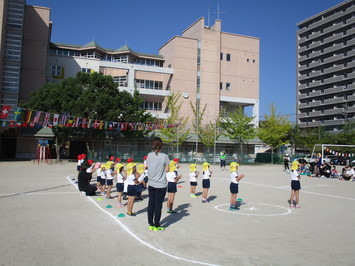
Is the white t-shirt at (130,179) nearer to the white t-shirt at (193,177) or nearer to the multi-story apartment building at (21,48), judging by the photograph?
the white t-shirt at (193,177)

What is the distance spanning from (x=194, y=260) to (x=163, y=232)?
1.95 m

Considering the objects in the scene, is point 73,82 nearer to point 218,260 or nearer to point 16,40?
point 16,40

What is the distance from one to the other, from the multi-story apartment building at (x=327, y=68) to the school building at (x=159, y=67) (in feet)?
109

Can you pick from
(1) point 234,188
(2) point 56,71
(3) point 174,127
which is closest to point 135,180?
(1) point 234,188

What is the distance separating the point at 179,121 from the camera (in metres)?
51.1

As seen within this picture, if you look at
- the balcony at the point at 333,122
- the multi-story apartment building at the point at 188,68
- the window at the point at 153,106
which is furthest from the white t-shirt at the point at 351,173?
the balcony at the point at 333,122

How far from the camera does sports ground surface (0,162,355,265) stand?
5496 millimetres

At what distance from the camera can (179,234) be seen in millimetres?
7121

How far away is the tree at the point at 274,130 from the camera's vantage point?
50906 mm

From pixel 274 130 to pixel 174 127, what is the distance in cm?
1608

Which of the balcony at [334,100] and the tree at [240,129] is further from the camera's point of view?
the balcony at [334,100]

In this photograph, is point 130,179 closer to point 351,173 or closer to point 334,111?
point 351,173

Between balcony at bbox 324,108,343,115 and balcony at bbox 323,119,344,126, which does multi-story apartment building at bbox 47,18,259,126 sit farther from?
balcony at bbox 324,108,343,115

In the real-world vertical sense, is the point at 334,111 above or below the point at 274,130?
above
